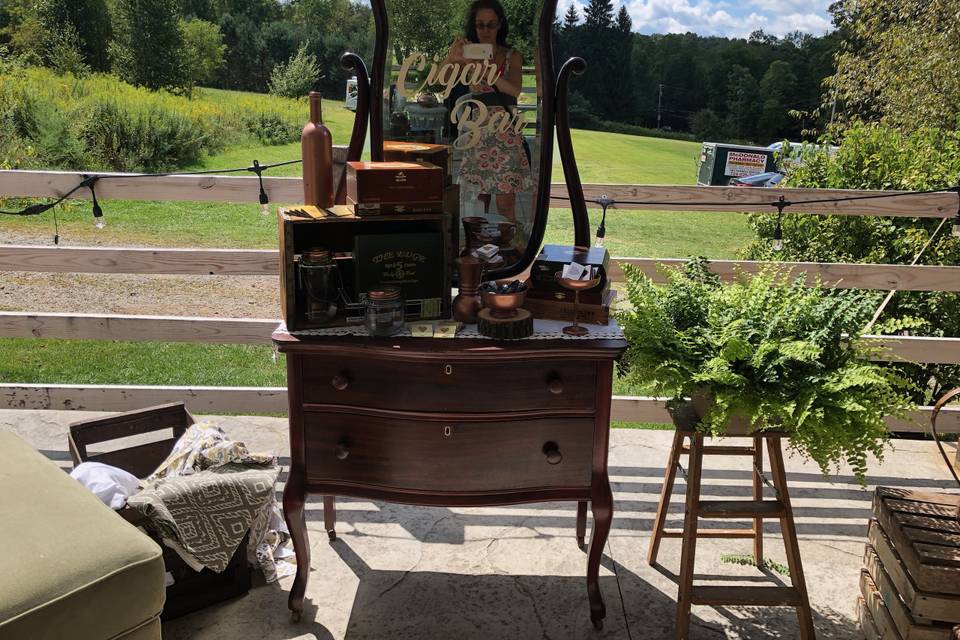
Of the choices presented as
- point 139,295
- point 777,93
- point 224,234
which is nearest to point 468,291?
point 139,295

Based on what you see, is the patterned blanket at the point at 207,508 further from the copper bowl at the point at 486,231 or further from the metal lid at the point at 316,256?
the copper bowl at the point at 486,231

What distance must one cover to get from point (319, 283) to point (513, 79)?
979mm

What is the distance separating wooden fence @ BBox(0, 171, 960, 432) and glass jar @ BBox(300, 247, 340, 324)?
45.7 inches

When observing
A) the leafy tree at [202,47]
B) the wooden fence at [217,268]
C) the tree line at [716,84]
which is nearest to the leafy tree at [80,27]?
the leafy tree at [202,47]

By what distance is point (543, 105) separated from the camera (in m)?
2.64

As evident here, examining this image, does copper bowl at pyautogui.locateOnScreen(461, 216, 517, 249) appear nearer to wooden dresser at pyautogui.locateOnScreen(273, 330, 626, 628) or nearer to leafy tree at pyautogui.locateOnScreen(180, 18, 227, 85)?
wooden dresser at pyautogui.locateOnScreen(273, 330, 626, 628)

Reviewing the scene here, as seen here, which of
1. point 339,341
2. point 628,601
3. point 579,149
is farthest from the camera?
point 579,149

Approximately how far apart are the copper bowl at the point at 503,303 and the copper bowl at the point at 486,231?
0.44 m

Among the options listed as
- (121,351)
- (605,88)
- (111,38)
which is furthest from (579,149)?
(121,351)

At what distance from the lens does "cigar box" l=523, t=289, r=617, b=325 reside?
8.05 ft

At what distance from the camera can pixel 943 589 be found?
83.7 inches

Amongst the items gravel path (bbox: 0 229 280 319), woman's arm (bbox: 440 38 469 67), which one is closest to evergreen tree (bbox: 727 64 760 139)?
gravel path (bbox: 0 229 280 319)

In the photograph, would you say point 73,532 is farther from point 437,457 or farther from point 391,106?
point 391,106

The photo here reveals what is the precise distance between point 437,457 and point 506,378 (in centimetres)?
33
